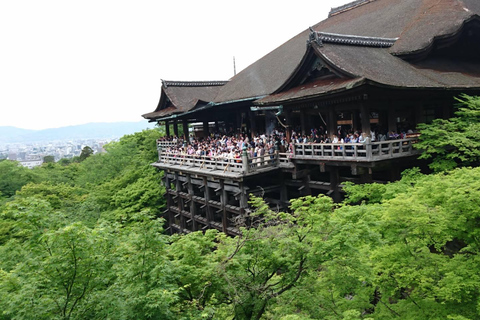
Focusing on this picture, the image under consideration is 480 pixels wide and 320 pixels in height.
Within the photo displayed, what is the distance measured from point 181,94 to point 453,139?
21.7 metres

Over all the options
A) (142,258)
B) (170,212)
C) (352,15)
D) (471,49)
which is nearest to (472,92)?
(471,49)

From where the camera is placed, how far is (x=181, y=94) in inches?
1201

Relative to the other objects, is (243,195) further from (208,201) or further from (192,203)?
(192,203)

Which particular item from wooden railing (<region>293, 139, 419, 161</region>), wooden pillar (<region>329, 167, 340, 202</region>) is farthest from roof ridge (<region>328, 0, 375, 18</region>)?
wooden pillar (<region>329, 167, 340, 202</region>)

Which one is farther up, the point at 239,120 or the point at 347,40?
the point at 347,40

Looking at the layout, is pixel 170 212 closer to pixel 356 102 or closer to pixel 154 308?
pixel 356 102

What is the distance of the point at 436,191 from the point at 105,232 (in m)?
8.03

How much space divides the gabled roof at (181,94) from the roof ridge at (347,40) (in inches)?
539

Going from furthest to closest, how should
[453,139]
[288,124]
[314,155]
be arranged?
[288,124]
[314,155]
[453,139]

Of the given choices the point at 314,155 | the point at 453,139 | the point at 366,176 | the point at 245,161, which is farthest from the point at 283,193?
the point at 453,139

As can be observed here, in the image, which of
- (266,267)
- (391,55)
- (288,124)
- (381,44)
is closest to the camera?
(266,267)

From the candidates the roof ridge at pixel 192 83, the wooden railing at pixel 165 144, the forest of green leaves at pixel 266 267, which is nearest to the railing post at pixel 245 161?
the forest of green leaves at pixel 266 267

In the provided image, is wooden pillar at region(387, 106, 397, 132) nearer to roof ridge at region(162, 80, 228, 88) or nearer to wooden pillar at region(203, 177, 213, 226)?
wooden pillar at region(203, 177, 213, 226)

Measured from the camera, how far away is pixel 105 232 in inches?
303
